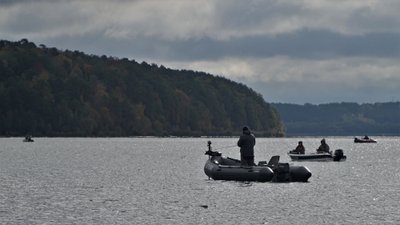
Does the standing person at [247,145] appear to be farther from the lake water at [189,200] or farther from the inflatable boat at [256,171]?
the lake water at [189,200]

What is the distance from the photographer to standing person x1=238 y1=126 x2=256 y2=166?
5822cm

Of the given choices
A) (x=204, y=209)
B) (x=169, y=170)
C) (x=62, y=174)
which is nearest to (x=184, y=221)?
(x=204, y=209)

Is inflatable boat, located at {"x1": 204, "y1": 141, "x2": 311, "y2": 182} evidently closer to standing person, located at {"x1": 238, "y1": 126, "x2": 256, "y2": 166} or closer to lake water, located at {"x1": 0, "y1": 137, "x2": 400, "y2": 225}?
standing person, located at {"x1": 238, "y1": 126, "x2": 256, "y2": 166}

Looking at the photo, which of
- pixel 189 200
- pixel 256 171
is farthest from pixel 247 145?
pixel 189 200

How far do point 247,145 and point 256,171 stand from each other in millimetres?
2331

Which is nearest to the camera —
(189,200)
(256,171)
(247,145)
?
(189,200)

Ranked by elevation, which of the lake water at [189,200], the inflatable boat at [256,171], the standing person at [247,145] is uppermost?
the standing person at [247,145]

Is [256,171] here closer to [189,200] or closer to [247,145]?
[247,145]

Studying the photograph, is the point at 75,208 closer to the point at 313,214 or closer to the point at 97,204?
the point at 97,204

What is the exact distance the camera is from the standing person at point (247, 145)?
58.2 m

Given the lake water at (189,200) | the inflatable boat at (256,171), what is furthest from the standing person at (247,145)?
the lake water at (189,200)

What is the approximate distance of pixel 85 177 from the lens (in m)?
75.4

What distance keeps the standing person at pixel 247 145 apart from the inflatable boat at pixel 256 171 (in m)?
0.51

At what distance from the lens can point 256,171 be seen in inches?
2366
